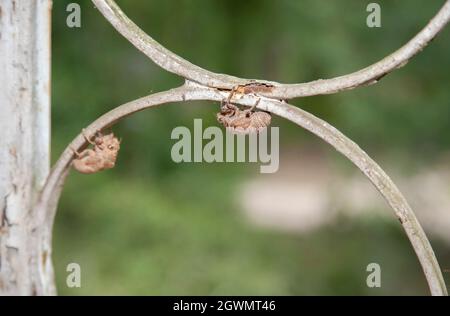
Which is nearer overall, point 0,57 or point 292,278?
point 0,57

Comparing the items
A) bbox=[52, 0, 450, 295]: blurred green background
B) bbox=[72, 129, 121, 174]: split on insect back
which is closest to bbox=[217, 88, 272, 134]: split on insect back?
bbox=[72, 129, 121, 174]: split on insect back

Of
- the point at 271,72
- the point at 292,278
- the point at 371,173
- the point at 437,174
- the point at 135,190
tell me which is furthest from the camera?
the point at 271,72

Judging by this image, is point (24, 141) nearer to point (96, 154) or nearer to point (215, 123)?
point (96, 154)

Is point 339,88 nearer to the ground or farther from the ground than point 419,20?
nearer to the ground

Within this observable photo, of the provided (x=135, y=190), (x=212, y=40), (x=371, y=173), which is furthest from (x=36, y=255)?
(x=212, y=40)

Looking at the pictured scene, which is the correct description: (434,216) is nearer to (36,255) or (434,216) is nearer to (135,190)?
(135,190)

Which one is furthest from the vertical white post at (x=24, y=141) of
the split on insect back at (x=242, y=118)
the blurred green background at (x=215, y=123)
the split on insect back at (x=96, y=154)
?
the blurred green background at (x=215, y=123)

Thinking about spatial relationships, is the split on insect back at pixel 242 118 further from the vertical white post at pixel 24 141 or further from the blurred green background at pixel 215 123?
the blurred green background at pixel 215 123
